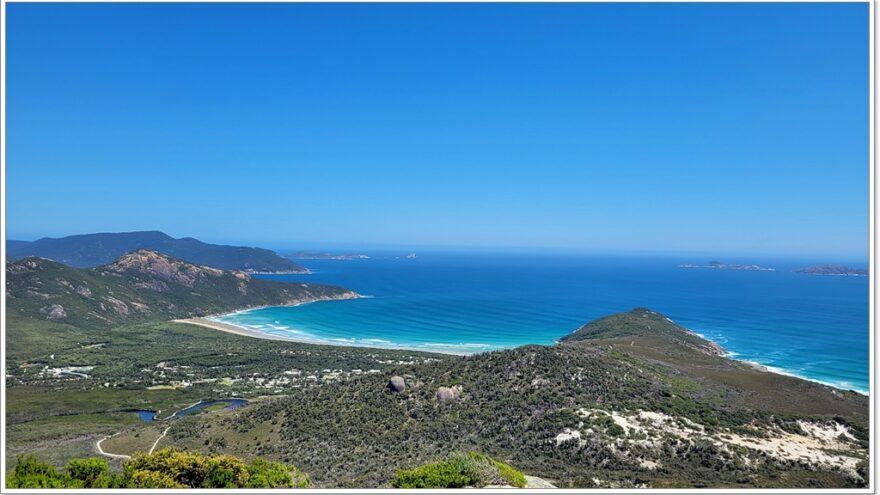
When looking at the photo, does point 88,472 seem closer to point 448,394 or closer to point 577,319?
point 448,394

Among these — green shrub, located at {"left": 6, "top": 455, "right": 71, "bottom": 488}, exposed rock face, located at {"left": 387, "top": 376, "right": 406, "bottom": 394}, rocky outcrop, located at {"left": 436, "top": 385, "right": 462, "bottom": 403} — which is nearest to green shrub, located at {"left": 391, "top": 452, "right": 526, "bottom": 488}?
green shrub, located at {"left": 6, "top": 455, "right": 71, "bottom": 488}

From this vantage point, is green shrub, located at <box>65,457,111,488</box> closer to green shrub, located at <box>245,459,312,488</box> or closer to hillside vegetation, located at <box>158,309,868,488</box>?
green shrub, located at <box>245,459,312,488</box>

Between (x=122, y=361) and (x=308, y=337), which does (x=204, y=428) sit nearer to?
(x=122, y=361)

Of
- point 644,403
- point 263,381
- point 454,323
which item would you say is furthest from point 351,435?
point 454,323

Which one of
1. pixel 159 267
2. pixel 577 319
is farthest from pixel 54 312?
pixel 577 319

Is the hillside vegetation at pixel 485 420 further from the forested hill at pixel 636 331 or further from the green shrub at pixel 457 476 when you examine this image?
the forested hill at pixel 636 331

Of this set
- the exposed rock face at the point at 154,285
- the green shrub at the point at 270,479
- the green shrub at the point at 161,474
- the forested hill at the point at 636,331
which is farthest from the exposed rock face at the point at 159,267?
the green shrub at the point at 270,479
